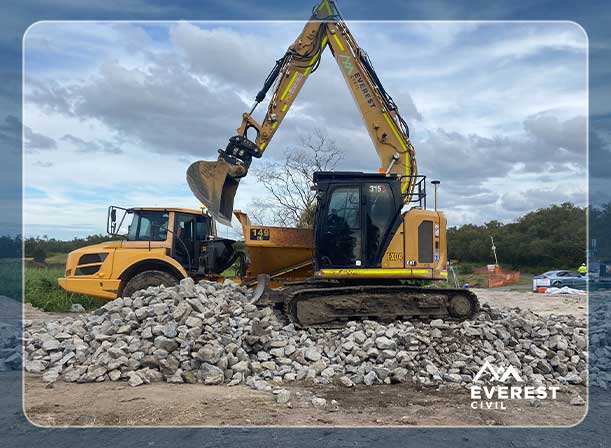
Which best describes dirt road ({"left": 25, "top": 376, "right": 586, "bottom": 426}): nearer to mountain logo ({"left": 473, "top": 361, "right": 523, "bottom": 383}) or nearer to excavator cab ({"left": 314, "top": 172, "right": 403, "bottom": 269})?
mountain logo ({"left": 473, "top": 361, "right": 523, "bottom": 383})

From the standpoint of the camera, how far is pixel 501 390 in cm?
721

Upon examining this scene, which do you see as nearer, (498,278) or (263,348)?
(263,348)

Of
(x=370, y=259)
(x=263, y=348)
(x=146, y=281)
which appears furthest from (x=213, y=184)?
(x=263, y=348)

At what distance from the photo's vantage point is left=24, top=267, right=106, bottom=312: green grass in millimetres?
15188

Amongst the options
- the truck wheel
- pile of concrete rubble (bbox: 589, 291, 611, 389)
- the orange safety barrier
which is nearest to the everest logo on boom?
pile of concrete rubble (bbox: 589, 291, 611, 389)

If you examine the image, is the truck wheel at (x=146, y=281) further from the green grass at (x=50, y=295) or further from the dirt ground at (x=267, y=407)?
the green grass at (x=50, y=295)

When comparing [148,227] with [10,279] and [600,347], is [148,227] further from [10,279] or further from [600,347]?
[600,347]

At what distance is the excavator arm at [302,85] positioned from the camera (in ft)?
36.0

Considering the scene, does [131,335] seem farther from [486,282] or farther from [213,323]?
[486,282]

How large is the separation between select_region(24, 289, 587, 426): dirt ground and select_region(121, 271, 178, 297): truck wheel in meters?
3.48

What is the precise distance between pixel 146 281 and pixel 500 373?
22.0 feet

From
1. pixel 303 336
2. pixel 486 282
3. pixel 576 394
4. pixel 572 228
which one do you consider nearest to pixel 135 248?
pixel 303 336

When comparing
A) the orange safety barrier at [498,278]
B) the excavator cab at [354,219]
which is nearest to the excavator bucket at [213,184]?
the excavator cab at [354,219]

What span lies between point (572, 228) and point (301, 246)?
101 feet
